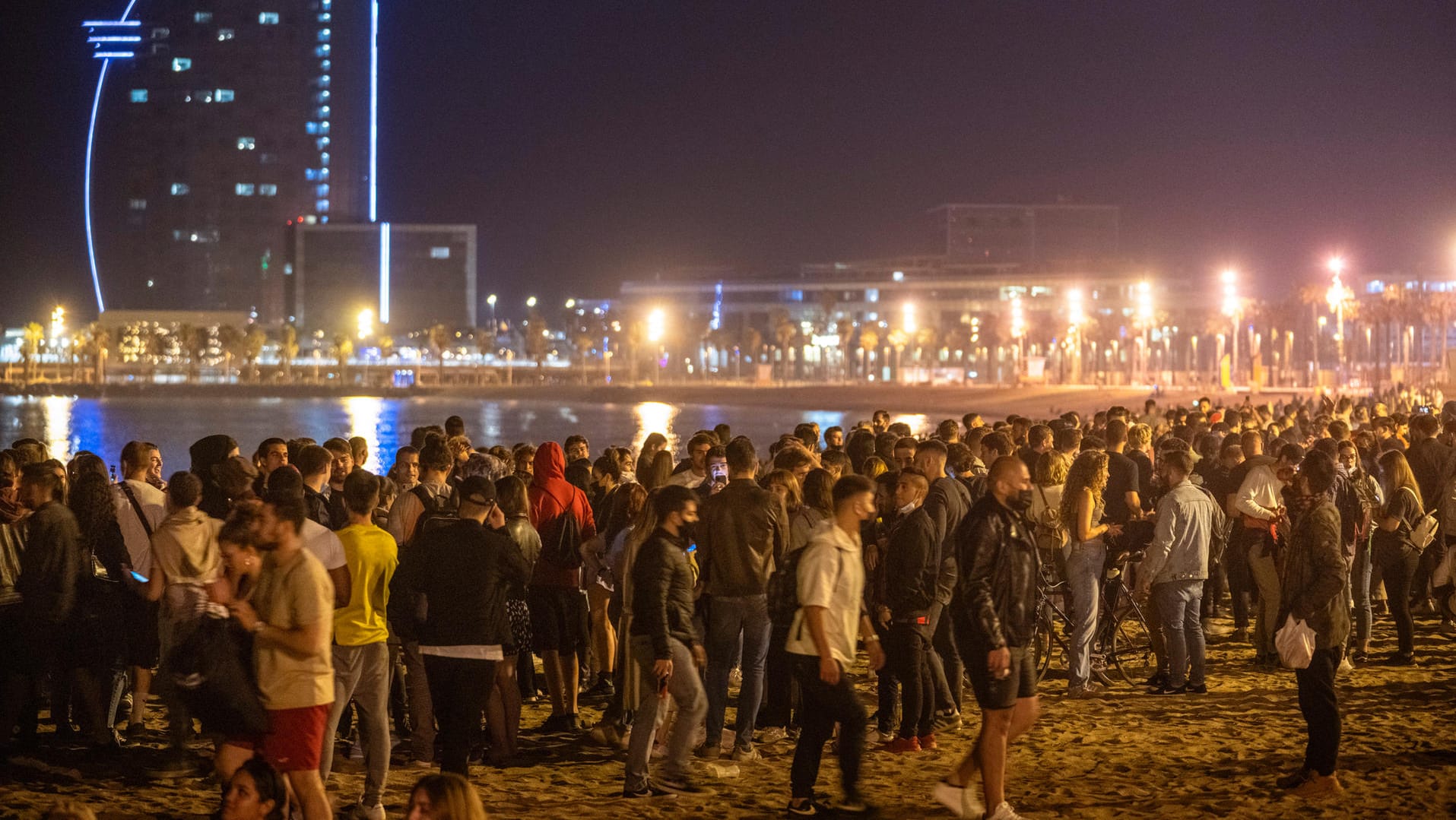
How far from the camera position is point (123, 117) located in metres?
186

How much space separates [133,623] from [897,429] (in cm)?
710

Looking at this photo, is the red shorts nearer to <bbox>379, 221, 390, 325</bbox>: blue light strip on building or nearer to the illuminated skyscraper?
<bbox>379, 221, 390, 325</bbox>: blue light strip on building

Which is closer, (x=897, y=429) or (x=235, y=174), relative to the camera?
(x=897, y=429)

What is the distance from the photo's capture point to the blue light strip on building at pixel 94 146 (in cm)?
17488

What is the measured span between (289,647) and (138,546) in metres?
2.96

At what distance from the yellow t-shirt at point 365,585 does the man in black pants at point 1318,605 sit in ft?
15.1

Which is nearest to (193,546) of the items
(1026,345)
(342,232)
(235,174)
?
(1026,345)

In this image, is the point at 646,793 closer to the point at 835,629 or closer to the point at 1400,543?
the point at 835,629

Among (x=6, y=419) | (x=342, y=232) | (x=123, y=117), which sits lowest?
(x=6, y=419)

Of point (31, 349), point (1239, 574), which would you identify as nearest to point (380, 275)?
point (31, 349)

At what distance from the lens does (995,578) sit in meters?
7.18

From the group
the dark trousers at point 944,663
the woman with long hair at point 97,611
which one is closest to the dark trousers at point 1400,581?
the dark trousers at point 944,663

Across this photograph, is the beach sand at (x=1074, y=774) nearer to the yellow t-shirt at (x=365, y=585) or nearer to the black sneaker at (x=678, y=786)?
the black sneaker at (x=678, y=786)

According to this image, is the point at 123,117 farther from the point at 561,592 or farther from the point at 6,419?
the point at 561,592
